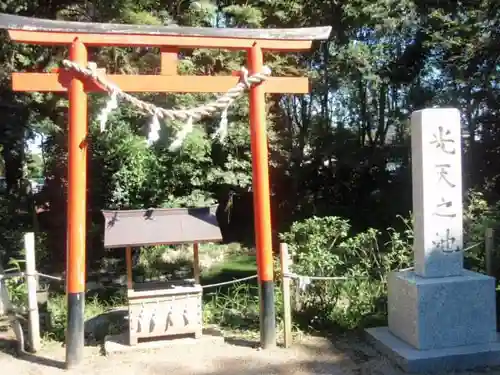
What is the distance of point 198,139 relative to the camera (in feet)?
30.8

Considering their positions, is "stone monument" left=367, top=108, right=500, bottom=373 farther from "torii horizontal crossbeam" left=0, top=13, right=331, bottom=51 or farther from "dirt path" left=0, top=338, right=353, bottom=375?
"torii horizontal crossbeam" left=0, top=13, right=331, bottom=51

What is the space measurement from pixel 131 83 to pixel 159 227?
4.74 feet

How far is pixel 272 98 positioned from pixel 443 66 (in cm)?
389

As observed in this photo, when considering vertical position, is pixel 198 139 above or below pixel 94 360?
above

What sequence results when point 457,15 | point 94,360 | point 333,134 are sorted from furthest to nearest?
point 333,134, point 457,15, point 94,360

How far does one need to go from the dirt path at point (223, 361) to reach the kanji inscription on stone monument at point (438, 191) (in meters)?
1.00

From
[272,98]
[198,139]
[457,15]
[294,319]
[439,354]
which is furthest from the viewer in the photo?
[272,98]

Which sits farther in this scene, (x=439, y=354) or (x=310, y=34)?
(x=310, y=34)

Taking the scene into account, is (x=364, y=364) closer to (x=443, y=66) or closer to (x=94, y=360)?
(x=94, y=360)

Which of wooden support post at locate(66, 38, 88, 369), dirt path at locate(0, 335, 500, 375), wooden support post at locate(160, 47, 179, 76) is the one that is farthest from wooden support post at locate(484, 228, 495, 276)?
wooden support post at locate(66, 38, 88, 369)

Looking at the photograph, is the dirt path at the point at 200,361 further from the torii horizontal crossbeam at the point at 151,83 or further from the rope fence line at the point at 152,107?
the torii horizontal crossbeam at the point at 151,83

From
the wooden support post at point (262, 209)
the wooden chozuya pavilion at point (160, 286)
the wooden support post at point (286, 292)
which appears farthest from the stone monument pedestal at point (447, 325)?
the wooden chozuya pavilion at point (160, 286)

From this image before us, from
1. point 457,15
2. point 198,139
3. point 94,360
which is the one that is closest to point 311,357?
point 94,360

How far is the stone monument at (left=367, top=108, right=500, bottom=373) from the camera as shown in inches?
173
